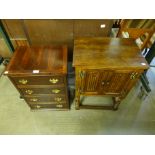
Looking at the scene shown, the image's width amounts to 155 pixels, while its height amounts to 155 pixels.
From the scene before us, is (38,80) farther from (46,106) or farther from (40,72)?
(46,106)

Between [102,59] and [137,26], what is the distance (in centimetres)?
74

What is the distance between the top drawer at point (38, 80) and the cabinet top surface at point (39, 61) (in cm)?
6

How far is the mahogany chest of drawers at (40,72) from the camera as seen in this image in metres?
1.01

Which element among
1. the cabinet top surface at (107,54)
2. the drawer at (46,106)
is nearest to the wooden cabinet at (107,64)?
the cabinet top surface at (107,54)

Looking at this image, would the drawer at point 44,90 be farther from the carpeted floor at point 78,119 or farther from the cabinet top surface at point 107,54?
the carpeted floor at point 78,119

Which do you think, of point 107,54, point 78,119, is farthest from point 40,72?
point 78,119

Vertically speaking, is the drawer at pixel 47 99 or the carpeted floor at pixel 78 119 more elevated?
the drawer at pixel 47 99

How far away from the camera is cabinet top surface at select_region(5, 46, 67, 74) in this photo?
1.02 m

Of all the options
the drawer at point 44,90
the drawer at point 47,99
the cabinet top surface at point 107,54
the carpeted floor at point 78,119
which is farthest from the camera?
the carpeted floor at point 78,119

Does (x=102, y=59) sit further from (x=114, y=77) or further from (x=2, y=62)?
(x=2, y=62)

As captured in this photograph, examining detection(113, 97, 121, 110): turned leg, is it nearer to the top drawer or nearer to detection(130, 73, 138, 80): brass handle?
detection(130, 73, 138, 80): brass handle

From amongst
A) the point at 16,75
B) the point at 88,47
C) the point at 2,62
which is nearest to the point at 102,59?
the point at 88,47

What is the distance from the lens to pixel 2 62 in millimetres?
2029

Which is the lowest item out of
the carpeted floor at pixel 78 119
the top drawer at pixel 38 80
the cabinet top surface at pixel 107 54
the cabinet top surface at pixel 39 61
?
the carpeted floor at pixel 78 119
